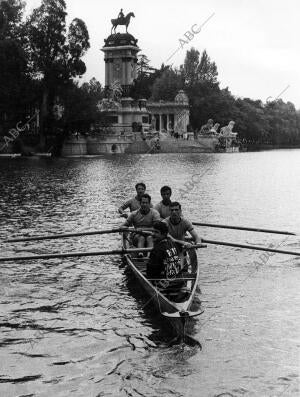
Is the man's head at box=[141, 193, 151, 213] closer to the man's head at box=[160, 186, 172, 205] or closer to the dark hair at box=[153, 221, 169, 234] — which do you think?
the man's head at box=[160, 186, 172, 205]

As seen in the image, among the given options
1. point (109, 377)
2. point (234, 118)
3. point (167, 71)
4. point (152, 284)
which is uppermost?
point (167, 71)

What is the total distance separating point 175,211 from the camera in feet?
54.7

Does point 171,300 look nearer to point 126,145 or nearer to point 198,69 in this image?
point 126,145

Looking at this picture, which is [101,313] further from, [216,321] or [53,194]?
[53,194]

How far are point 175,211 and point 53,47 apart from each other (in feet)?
260

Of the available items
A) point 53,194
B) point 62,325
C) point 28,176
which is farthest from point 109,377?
point 28,176

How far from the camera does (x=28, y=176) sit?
58.2 meters

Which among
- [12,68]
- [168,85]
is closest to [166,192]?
[12,68]

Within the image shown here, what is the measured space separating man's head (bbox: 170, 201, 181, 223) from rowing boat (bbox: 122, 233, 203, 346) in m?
1.11

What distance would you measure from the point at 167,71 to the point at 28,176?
10812cm

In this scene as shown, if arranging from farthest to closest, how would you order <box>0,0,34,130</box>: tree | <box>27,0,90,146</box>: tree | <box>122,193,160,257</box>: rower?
<box>27,0,90,146</box>: tree → <box>0,0,34,130</box>: tree → <box>122,193,160,257</box>: rower

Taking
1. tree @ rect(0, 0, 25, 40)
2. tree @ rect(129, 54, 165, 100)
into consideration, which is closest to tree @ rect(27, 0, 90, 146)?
tree @ rect(0, 0, 25, 40)

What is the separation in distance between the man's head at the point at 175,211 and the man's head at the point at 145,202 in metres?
1.23

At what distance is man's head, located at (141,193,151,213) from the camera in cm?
1800
